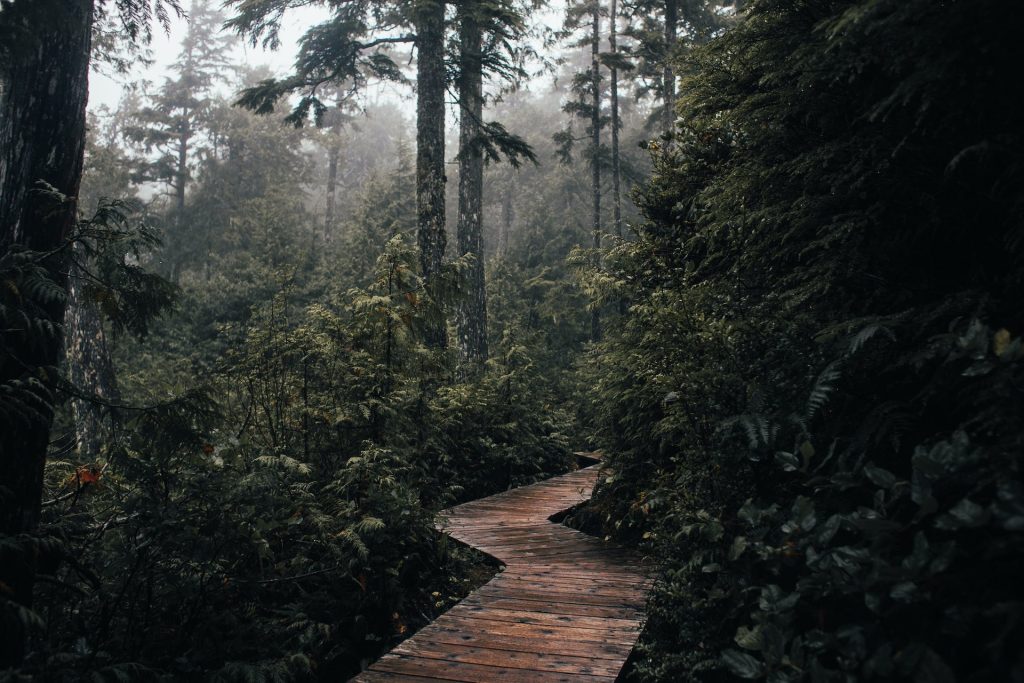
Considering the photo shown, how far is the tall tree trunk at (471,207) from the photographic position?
43.5 feet

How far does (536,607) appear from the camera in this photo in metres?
4.64

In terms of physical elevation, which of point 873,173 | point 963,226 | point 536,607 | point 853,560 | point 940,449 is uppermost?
point 873,173

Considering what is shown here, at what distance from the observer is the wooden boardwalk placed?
3594mm

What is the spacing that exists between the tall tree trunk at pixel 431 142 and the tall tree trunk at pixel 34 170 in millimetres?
6851

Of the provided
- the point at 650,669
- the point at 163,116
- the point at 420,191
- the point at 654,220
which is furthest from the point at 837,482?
the point at 163,116

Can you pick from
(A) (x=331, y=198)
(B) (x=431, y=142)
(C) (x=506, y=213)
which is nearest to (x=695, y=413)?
(B) (x=431, y=142)

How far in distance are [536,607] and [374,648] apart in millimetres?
1319

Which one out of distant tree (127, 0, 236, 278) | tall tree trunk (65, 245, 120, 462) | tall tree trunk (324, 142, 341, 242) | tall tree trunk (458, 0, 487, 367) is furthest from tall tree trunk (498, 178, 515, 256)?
tall tree trunk (65, 245, 120, 462)

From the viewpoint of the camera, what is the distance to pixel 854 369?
313 cm

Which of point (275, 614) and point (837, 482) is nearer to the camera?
point (837, 482)

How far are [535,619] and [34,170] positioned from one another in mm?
4662

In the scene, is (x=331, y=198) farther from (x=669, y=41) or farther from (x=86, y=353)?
(x=86, y=353)

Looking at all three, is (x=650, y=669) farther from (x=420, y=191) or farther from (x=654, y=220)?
(x=420, y=191)

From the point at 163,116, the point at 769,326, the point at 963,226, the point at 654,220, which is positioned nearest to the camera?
the point at 963,226
